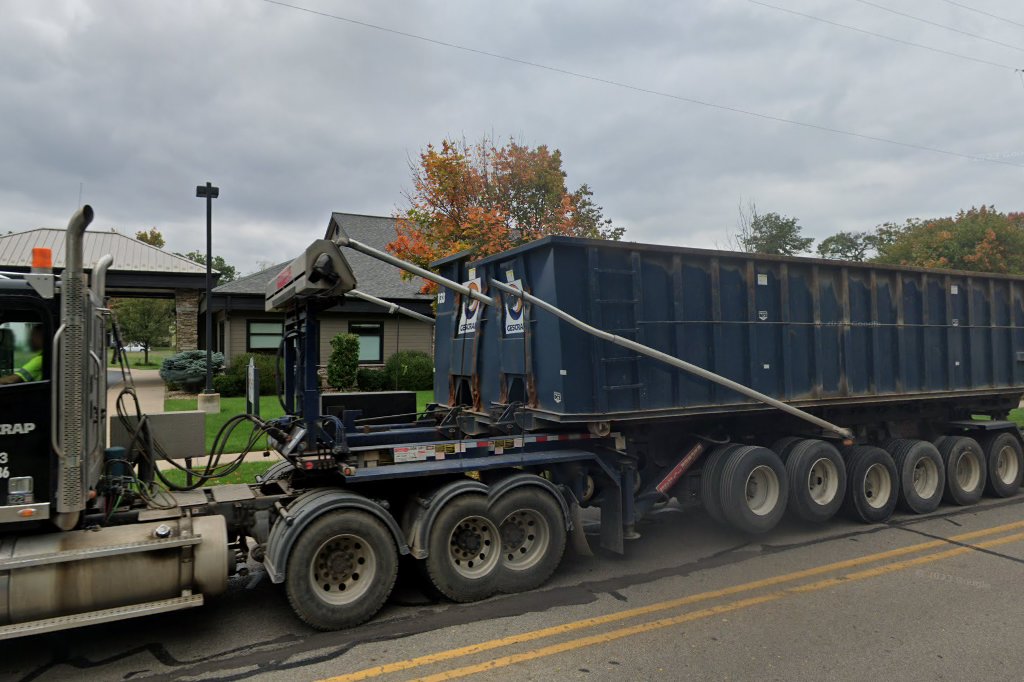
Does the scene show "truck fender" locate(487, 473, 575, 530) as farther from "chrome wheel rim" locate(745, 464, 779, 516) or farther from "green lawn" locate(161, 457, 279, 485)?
"green lawn" locate(161, 457, 279, 485)

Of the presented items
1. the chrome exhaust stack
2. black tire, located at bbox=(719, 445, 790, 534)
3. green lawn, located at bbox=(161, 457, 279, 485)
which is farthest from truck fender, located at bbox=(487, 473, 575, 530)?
green lawn, located at bbox=(161, 457, 279, 485)

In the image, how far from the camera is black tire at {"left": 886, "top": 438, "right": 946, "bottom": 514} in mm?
8320

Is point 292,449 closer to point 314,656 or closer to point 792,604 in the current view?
point 314,656

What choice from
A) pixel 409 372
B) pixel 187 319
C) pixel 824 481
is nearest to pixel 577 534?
pixel 824 481

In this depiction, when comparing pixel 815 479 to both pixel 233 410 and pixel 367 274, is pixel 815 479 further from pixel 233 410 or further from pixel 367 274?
pixel 367 274

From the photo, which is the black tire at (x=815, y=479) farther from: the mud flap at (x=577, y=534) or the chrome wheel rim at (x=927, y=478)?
the mud flap at (x=577, y=534)

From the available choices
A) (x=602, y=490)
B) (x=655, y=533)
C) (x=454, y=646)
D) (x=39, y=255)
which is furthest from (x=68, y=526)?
(x=655, y=533)

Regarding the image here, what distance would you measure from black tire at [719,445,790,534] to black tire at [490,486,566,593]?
2030 millimetres

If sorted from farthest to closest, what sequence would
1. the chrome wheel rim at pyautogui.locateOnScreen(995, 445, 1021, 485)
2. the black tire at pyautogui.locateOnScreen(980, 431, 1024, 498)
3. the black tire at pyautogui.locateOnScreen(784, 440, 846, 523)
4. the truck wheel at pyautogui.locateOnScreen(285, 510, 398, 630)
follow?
the chrome wheel rim at pyautogui.locateOnScreen(995, 445, 1021, 485), the black tire at pyautogui.locateOnScreen(980, 431, 1024, 498), the black tire at pyautogui.locateOnScreen(784, 440, 846, 523), the truck wheel at pyautogui.locateOnScreen(285, 510, 398, 630)

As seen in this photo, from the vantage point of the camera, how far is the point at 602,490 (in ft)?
22.1

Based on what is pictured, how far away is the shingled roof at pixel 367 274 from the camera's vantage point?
A: 78.3 ft

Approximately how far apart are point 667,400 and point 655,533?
1.80 metres

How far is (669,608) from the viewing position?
17.6 ft


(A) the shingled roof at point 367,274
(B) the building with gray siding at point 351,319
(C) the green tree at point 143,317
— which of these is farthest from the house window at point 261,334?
(C) the green tree at point 143,317
